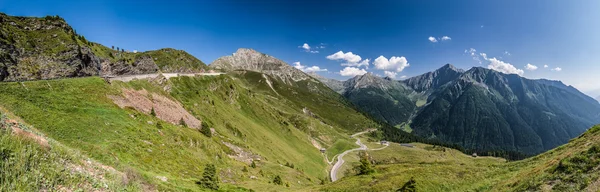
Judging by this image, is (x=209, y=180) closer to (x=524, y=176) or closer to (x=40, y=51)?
(x=524, y=176)

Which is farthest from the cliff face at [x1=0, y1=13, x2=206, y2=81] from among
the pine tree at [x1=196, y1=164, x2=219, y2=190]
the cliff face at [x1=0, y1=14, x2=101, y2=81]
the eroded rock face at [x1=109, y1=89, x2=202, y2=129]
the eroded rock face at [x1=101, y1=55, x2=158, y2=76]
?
the pine tree at [x1=196, y1=164, x2=219, y2=190]

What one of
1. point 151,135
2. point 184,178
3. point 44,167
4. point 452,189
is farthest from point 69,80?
point 452,189

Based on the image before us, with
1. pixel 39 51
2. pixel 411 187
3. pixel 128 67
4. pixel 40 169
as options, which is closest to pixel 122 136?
pixel 40 169

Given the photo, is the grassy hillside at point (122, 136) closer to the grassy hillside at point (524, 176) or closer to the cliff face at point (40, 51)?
the cliff face at point (40, 51)

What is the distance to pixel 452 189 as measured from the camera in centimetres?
3397

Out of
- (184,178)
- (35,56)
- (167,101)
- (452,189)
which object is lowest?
(184,178)

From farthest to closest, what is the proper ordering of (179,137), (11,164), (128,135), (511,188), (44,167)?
1. (179,137)
2. (128,135)
3. (511,188)
4. (44,167)
5. (11,164)

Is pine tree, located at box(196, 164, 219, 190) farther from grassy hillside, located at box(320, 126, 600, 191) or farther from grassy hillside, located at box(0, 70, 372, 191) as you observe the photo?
grassy hillside, located at box(320, 126, 600, 191)

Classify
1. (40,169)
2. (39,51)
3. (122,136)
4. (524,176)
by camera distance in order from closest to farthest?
(40,169) → (524,176) → (122,136) → (39,51)

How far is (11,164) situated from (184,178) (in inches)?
973

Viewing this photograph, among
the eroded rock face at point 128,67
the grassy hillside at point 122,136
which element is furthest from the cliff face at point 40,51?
the eroded rock face at point 128,67

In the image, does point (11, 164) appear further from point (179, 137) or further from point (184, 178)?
point (179, 137)

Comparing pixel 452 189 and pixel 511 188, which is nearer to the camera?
pixel 511 188

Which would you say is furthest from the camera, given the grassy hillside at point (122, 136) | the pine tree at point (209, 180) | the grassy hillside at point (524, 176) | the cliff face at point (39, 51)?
the cliff face at point (39, 51)
